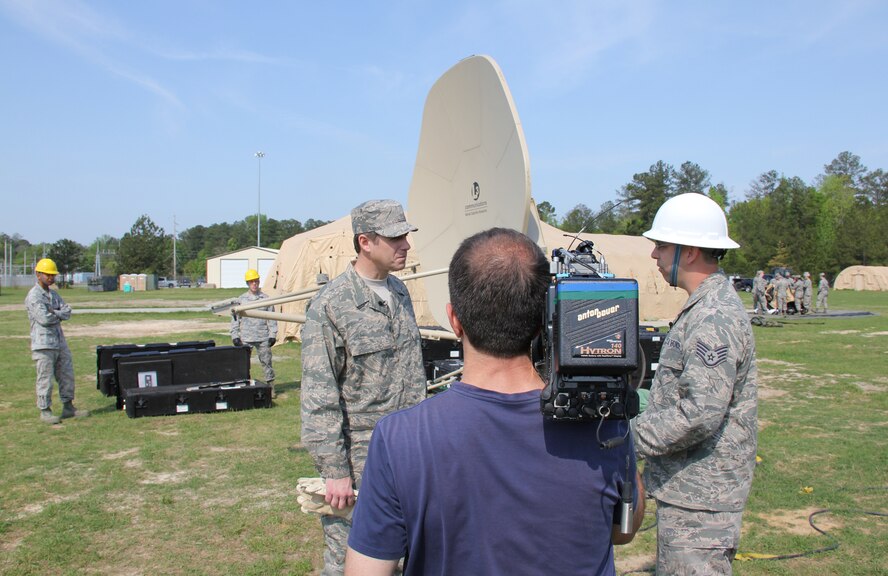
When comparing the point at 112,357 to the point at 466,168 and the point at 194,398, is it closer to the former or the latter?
the point at 194,398

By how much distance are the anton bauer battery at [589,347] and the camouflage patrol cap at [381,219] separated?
2077 mm

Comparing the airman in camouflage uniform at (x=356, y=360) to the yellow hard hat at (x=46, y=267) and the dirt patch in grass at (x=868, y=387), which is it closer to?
the yellow hard hat at (x=46, y=267)

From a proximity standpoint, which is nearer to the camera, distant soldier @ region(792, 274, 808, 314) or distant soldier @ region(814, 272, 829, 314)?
distant soldier @ region(792, 274, 808, 314)

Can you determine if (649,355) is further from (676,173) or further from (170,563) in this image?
(676,173)

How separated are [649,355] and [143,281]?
236ft

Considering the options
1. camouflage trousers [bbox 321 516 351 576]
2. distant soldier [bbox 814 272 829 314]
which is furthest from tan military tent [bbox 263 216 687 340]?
distant soldier [bbox 814 272 829 314]

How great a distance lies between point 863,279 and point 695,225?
2507 inches

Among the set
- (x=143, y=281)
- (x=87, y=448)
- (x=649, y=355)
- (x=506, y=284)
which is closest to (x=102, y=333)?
(x=87, y=448)

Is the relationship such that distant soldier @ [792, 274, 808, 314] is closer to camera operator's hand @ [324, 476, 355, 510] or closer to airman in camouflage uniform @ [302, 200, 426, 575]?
airman in camouflage uniform @ [302, 200, 426, 575]

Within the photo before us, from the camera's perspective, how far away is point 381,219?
3.64m

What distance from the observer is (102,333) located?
2223cm

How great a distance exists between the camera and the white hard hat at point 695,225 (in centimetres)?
297

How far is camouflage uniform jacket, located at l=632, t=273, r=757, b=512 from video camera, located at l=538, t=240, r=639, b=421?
1.18m

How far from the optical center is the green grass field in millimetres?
4973
